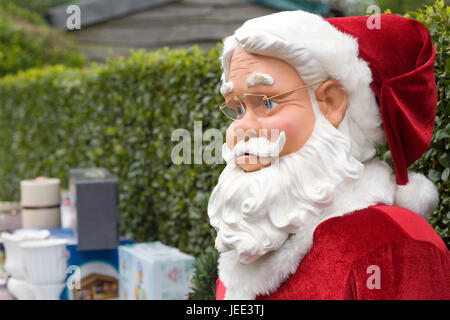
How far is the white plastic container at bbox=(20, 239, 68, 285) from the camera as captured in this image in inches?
128

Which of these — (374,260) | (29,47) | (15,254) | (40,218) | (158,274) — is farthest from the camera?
(29,47)

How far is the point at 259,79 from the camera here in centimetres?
172

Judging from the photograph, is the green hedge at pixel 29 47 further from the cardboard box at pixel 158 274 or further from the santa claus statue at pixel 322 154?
the santa claus statue at pixel 322 154

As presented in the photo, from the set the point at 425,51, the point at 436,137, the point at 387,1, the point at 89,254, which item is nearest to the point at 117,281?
the point at 89,254

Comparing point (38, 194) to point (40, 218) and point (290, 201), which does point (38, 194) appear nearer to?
point (40, 218)

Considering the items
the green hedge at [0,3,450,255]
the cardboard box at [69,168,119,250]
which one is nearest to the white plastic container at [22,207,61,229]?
the green hedge at [0,3,450,255]

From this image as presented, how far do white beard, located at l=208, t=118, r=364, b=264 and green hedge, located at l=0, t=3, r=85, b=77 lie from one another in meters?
7.63

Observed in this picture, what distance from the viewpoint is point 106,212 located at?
3697 mm

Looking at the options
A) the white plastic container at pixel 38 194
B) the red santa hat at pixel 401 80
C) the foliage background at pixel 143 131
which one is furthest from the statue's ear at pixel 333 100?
the white plastic container at pixel 38 194

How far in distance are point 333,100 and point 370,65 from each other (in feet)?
0.53

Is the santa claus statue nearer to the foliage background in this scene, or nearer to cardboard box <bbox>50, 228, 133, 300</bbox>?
the foliage background

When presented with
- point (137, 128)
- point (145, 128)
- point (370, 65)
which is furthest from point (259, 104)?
point (137, 128)

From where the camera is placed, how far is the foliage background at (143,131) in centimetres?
228

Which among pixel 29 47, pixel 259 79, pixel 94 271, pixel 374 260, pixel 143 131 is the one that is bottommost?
pixel 94 271
